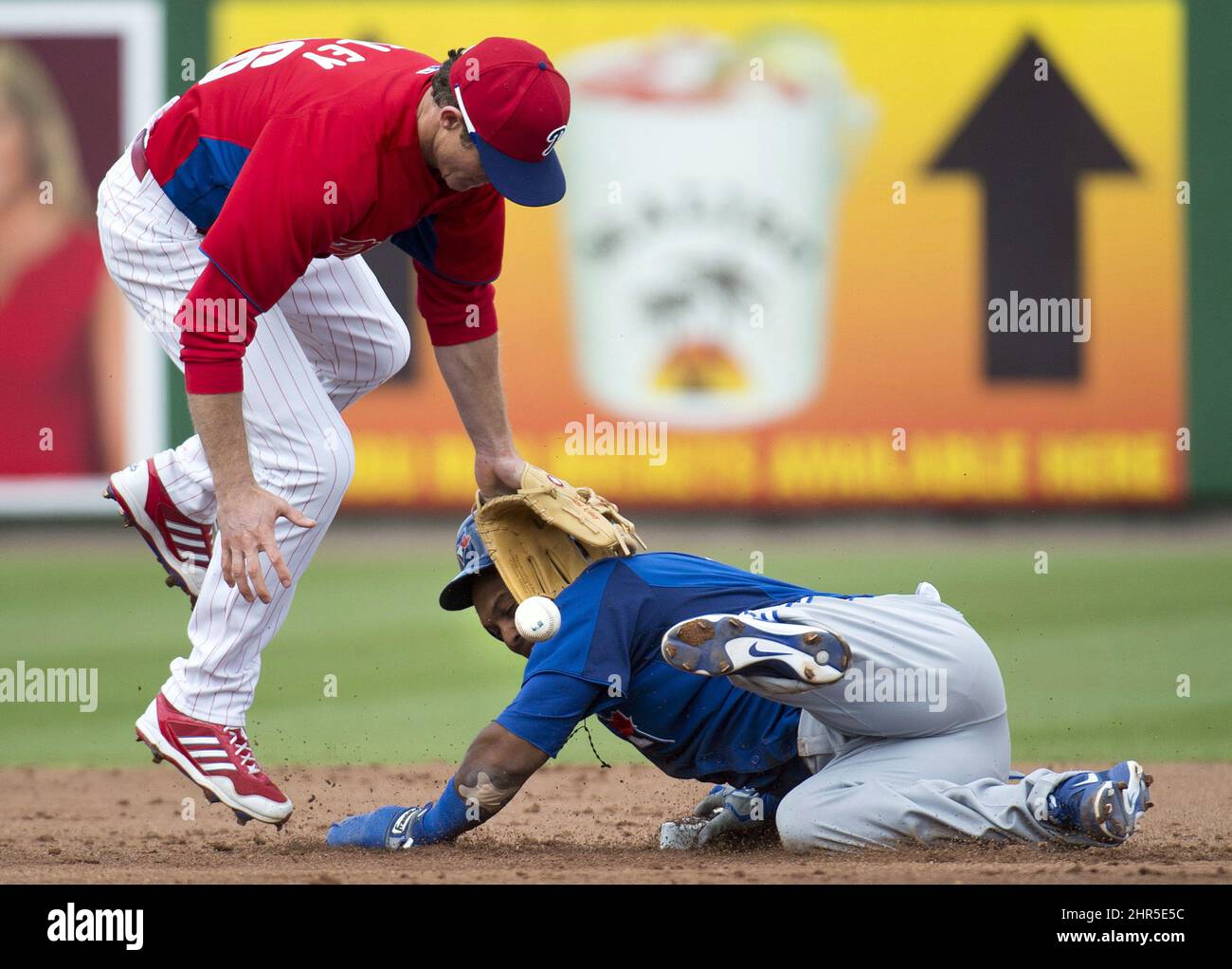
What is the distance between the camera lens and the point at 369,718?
627cm

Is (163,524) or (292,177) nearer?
(292,177)

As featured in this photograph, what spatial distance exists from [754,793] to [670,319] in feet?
20.1

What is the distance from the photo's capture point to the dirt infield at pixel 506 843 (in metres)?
3.13

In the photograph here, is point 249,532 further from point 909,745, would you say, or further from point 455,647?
point 455,647

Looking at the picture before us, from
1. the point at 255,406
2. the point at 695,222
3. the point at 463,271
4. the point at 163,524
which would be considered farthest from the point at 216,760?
the point at 695,222

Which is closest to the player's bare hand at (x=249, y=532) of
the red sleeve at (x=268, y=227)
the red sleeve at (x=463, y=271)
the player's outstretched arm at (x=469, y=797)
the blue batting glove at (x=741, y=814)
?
the red sleeve at (x=268, y=227)

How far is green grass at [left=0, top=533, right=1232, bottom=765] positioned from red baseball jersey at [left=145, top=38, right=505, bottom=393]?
249cm

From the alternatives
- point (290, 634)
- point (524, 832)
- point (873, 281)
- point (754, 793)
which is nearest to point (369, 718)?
point (290, 634)

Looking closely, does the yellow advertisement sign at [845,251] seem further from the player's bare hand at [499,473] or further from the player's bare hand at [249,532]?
the player's bare hand at [249,532]

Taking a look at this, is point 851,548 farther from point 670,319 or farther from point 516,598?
point 516,598

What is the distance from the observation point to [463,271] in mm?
3998

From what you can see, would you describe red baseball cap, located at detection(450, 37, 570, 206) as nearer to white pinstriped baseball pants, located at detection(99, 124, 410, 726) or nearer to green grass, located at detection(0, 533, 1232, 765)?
white pinstriped baseball pants, located at detection(99, 124, 410, 726)

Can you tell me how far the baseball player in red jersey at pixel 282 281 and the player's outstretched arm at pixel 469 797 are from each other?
262 mm

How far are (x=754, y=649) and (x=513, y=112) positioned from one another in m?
1.20
